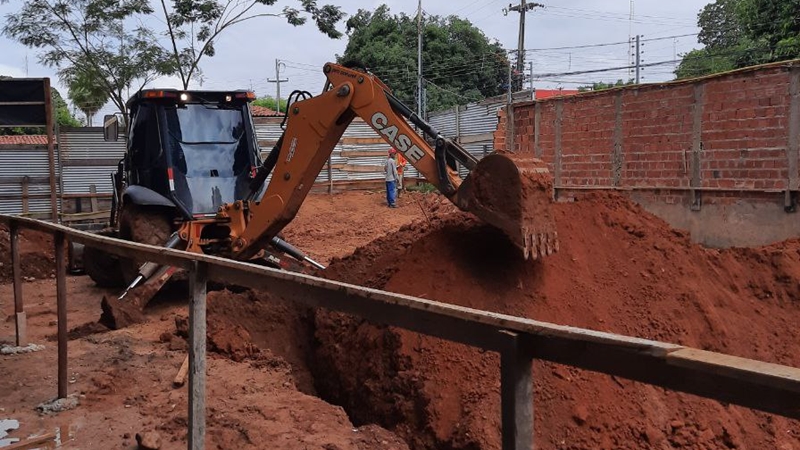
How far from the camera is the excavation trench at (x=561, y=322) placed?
4.07 meters

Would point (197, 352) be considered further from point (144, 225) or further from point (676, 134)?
point (144, 225)

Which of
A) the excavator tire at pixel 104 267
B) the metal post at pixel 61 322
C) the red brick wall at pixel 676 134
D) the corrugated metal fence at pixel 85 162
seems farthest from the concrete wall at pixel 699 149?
the corrugated metal fence at pixel 85 162

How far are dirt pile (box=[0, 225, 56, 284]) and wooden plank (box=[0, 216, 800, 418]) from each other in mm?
10041

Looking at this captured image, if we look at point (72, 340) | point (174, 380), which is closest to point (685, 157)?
point (174, 380)

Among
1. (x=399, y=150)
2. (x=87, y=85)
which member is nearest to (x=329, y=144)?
(x=399, y=150)

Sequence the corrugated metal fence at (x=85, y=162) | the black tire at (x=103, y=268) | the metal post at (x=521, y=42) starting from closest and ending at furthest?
the black tire at (x=103, y=268), the corrugated metal fence at (x=85, y=162), the metal post at (x=521, y=42)

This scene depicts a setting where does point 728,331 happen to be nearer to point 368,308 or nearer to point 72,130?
point 368,308

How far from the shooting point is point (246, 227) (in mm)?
7164

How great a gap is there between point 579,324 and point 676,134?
112 inches

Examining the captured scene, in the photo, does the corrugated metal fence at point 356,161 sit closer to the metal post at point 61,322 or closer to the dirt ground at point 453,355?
the dirt ground at point 453,355

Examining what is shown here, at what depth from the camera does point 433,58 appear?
37219mm

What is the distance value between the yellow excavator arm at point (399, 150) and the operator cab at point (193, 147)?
72 cm

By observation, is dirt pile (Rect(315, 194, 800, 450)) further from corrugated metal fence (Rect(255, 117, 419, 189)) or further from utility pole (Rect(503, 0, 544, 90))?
utility pole (Rect(503, 0, 544, 90))

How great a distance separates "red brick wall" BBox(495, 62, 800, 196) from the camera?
18.8 ft
